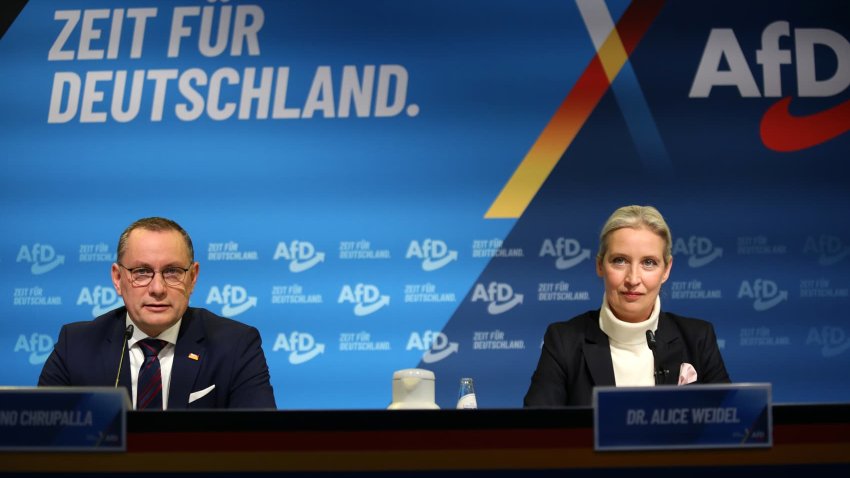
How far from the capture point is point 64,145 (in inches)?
151

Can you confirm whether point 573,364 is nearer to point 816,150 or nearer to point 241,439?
point 241,439

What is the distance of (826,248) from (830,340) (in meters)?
0.40

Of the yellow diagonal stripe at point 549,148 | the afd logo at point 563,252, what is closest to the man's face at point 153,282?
the yellow diagonal stripe at point 549,148

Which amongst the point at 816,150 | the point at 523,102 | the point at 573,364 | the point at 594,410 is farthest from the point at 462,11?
the point at 594,410

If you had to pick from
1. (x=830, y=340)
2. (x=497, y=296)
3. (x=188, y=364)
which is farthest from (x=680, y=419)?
(x=830, y=340)

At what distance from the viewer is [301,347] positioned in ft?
12.3

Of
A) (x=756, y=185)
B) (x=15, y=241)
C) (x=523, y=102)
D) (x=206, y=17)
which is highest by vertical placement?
(x=206, y=17)

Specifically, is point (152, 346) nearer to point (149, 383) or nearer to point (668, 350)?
point (149, 383)

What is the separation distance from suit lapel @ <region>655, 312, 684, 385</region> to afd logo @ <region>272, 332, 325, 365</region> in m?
1.82

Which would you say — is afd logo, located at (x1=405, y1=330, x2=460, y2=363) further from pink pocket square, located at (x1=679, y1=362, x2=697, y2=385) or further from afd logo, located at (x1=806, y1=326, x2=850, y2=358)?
pink pocket square, located at (x1=679, y1=362, x2=697, y2=385)

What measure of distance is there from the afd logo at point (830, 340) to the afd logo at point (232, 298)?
245 centimetres

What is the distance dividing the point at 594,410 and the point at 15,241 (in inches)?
133

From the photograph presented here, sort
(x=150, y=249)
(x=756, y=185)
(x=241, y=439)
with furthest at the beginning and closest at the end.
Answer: (x=756, y=185), (x=150, y=249), (x=241, y=439)

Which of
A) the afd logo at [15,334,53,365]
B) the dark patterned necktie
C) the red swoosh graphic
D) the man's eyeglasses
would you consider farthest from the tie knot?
the red swoosh graphic
